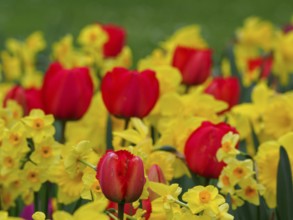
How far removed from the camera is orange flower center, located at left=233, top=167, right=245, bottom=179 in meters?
1.61

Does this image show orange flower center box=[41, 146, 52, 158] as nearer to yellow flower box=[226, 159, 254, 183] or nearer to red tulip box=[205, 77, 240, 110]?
yellow flower box=[226, 159, 254, 183]

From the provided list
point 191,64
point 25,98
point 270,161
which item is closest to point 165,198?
point 270,161

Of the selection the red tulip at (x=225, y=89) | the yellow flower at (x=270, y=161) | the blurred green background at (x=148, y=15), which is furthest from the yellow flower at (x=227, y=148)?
the blurred green background at (x=148, y=15)

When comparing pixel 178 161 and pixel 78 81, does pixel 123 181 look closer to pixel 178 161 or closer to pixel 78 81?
pixel 178 161

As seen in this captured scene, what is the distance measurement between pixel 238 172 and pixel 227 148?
5 centimetres

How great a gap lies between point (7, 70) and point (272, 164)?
1892 millimetres

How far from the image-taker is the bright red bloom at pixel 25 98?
2.26m

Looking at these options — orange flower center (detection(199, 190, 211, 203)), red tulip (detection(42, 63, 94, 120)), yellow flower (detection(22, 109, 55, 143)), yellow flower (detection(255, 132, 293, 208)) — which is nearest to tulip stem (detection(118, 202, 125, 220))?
orange flower center (detection(199, 190, 211, 203))

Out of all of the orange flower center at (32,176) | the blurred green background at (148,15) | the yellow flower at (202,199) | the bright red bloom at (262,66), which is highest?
the yellow flower at (202,199)

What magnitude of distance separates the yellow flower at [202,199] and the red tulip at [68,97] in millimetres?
748

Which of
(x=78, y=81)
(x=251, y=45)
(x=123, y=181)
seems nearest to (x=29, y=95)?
(x=78, y=81)

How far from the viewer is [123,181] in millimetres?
1381

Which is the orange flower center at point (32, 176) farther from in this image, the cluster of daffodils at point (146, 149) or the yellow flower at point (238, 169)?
the yellow flower at point (238, 169)

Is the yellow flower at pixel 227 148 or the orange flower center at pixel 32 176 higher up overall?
the yellow flower at pixel 227 148
